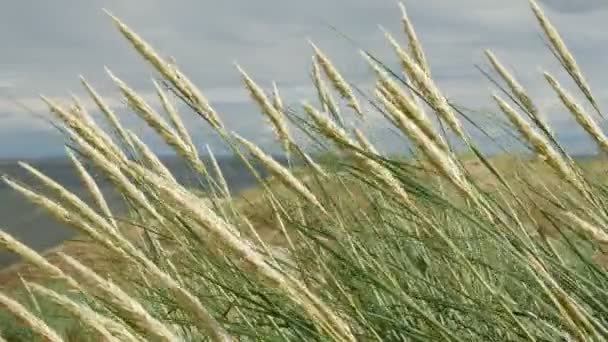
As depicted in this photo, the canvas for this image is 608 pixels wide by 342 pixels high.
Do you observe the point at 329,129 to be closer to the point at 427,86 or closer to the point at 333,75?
the point at 427,86

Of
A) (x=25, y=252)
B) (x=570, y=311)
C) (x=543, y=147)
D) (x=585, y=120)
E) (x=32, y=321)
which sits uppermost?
(x=585, y=120)

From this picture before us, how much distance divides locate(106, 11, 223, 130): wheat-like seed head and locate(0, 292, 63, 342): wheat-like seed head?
0.76 m

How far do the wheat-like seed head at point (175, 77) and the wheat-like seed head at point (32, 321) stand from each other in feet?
2.48

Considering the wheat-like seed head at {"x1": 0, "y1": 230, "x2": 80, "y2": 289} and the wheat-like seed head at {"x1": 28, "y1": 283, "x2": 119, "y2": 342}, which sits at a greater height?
the wheat-like seed head at {"x1": 0, "y1": 230, "x2": 80, "y2": 289}

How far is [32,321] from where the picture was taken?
149cm

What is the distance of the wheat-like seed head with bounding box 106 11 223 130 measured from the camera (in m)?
2.32

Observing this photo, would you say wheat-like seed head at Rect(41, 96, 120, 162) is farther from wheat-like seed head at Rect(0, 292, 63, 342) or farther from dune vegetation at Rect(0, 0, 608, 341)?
wheat-like seed head at Rect(0, 292, 63, 342)

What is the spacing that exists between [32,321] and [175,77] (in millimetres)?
1032

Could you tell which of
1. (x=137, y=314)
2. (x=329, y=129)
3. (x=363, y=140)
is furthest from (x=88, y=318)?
(x=363, y=140)

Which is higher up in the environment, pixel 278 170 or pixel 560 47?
pixel 560 47

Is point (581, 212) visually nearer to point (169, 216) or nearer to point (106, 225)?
point (169, 216)

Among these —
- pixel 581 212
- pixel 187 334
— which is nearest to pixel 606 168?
pixel 581 212

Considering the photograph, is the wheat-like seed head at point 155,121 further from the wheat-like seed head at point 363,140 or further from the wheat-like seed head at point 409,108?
the wheat-like seed head at point 409,108

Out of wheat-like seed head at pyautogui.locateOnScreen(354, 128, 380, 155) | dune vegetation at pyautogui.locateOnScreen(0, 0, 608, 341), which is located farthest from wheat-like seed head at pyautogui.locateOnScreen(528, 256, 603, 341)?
wheat-like seed head at pyautogui.locateOnScreen(354, 128, 380, 155)
